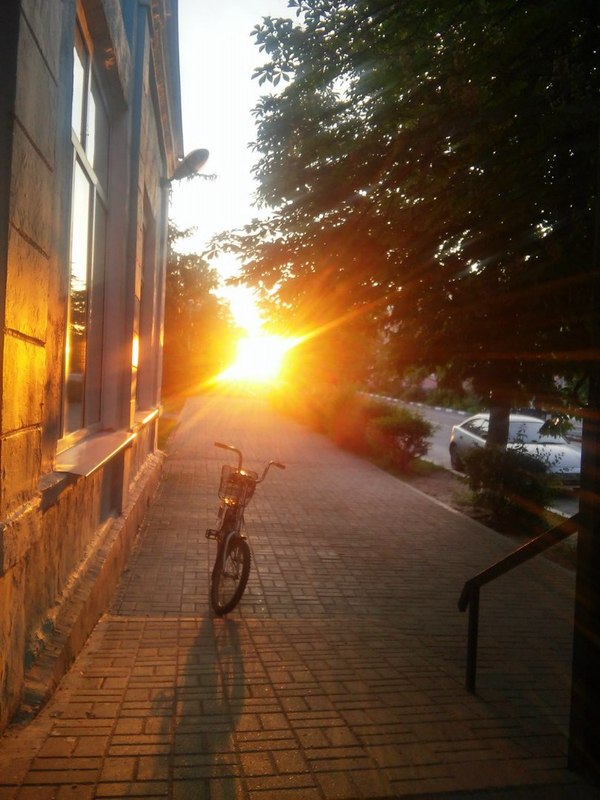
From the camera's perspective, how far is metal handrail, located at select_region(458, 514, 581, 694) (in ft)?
14.1

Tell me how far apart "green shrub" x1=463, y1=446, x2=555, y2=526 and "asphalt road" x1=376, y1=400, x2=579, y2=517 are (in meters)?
0.58

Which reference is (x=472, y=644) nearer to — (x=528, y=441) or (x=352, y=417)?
(x=528, y=441)

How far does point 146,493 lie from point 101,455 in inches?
188

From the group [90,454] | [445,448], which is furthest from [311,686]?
[445,448]

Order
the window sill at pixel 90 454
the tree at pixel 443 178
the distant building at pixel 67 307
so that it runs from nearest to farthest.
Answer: the distant building at pixel 67 307 < the window sill at pixel 90 454 < the tree at pixel 443 178

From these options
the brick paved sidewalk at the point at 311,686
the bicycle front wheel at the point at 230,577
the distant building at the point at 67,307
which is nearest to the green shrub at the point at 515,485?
the brick paved sidewalk at the point at 311,686

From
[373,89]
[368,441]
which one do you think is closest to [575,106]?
[373,89]

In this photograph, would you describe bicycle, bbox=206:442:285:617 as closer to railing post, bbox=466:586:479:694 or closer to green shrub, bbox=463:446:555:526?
railing post, bbox=466:586:479:694

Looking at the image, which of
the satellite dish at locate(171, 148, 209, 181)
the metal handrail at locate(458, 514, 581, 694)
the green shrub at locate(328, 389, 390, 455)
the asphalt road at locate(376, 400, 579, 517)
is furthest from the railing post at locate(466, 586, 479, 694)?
the green shrub at locate(328, 389, 390, 455)

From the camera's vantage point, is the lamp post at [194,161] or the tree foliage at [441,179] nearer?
the tree foliage at [441,179]

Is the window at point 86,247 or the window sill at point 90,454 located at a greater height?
the window at point 86,247

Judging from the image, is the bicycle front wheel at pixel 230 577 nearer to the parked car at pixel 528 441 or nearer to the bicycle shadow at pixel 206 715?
the bicycle shadow at pixel 206 715

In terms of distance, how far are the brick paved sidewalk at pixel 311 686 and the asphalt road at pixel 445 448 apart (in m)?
1.89

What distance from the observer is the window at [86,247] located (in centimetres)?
571
